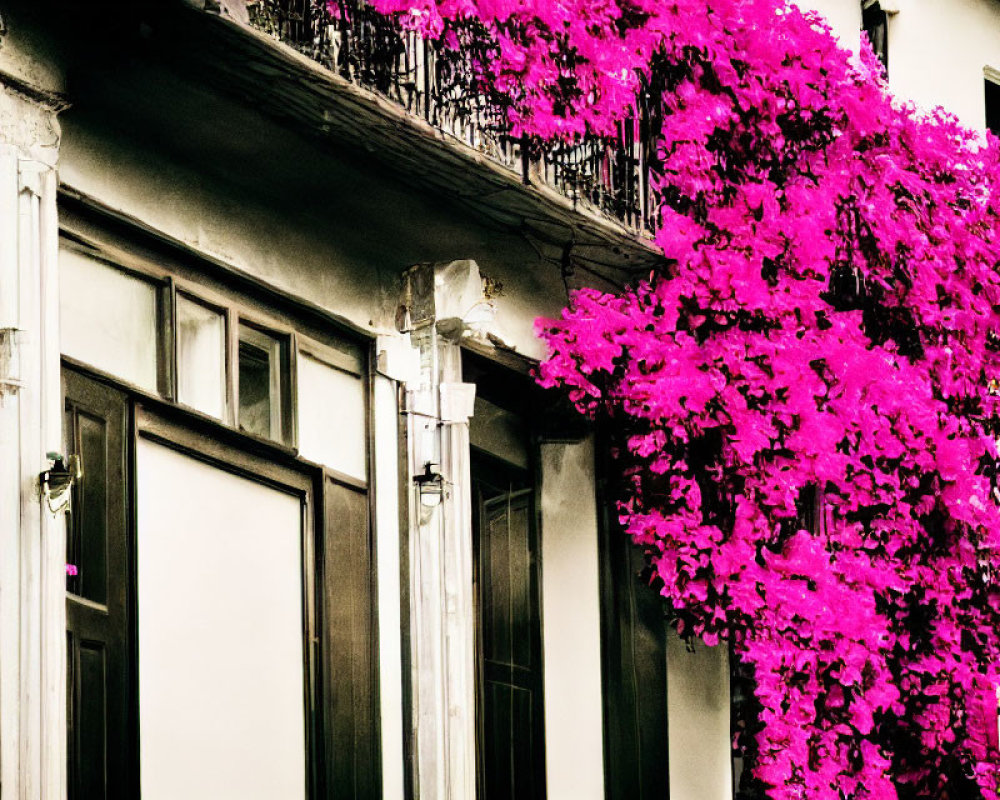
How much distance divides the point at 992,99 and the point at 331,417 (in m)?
9.67

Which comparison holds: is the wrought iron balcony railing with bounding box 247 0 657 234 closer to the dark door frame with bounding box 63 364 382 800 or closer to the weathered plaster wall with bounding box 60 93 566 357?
the weathered plaster wall with bounding box 60 93 566 357

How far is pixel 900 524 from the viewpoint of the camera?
13.7 meters

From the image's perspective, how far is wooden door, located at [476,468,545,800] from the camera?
40.1 ft

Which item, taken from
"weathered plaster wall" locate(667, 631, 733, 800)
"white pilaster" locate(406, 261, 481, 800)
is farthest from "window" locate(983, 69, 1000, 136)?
"white pilaster" locate(406, 261, 481, 800)

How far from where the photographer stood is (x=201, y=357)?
970 centimetres

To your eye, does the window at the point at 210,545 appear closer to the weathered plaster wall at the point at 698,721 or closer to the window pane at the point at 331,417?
the window pane at the point at 331,417

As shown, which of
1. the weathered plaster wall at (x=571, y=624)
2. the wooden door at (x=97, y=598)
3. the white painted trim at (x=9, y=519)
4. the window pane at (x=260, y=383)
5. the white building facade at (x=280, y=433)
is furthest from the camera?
the weathered plaster wall at (x=571, y=624)

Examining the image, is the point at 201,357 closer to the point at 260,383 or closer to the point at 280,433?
the point at 260,383

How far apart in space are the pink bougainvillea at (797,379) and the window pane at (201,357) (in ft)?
8.07

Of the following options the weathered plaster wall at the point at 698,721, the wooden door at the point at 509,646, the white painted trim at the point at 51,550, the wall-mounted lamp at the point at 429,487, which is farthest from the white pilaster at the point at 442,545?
the white painted trim at the point at 51,550

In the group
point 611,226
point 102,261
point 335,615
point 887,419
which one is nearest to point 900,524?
point 887,419

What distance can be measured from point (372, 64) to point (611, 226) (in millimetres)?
2369

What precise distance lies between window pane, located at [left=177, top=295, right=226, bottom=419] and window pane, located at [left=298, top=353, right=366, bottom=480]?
2.40 ft

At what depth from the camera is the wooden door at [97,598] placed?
8.69 m
